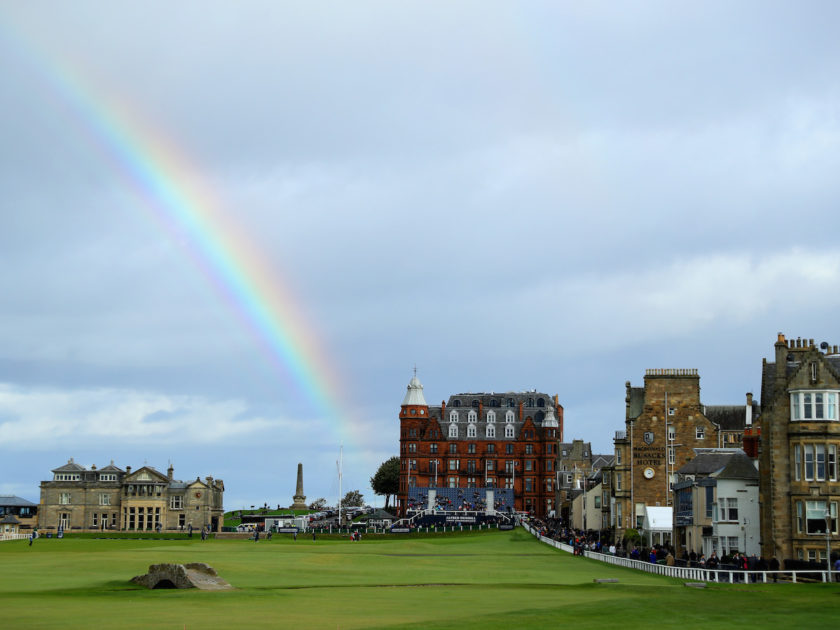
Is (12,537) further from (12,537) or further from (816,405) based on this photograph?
(816,405)

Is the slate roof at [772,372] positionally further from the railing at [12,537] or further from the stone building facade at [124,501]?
the stone building facade at [124,501]

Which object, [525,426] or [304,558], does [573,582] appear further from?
[525,426]

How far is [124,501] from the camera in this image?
182 meters

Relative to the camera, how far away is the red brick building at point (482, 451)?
189375mm

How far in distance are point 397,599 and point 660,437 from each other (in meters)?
61.8

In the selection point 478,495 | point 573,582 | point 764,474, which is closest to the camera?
point 573,582

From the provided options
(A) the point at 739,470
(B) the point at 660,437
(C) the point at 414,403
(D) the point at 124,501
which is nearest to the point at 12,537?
(D) the point at 124,501

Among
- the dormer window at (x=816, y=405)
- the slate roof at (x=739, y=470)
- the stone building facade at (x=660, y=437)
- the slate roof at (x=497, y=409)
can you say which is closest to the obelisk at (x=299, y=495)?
the slate roof at (x=497, y=409)

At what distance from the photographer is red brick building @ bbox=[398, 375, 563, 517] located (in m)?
189

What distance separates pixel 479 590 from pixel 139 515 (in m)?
140

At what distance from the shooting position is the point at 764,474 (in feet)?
233

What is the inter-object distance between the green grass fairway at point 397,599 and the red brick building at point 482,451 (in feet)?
362

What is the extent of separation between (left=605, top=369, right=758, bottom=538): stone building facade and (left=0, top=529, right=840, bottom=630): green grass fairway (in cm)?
2842

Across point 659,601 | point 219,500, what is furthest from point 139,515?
point 659,601
